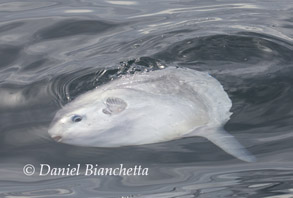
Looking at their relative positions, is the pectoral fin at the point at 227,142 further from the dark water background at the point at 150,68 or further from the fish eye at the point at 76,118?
the fish eye at the point at 76,118

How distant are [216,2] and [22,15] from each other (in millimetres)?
3431

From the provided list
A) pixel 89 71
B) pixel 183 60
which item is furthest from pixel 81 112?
pixel 183 60

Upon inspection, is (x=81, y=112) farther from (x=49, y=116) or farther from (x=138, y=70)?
(x=138, y=70)

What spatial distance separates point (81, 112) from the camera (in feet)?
14.8

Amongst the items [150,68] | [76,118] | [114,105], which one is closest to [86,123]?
[76,118]

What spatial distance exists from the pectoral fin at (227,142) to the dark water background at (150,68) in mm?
113

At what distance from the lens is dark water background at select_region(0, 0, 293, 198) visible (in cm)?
433

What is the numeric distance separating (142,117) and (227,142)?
0.77 metres

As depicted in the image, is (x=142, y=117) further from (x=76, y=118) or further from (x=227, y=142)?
(x=227, y=142)

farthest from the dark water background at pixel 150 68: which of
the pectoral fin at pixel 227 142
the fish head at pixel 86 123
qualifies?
the fish head at pixel 86 123

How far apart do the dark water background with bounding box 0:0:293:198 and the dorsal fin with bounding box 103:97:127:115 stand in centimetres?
37

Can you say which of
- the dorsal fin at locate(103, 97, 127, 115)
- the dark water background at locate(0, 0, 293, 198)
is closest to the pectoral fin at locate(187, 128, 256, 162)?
the dark water background at locate(0, 0, 293, 198)

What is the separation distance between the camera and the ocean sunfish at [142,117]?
14.5 ft

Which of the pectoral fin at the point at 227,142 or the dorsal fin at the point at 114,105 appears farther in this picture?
the dorsal fin at the point at 114,105
